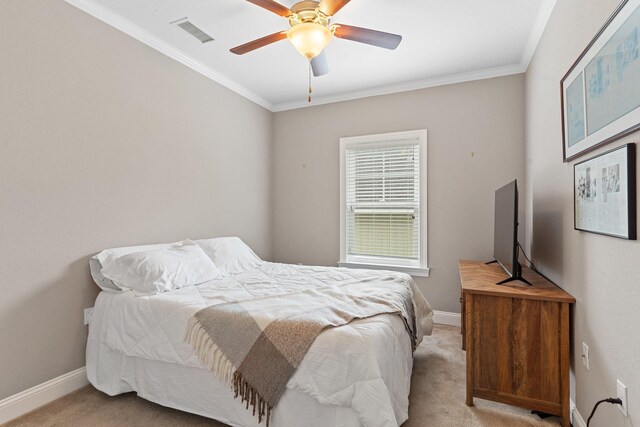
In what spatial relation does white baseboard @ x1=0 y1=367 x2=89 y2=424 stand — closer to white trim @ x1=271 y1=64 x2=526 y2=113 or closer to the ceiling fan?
the ceiling fan

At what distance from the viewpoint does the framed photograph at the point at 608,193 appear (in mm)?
1236

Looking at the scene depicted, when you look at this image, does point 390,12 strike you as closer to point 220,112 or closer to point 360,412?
point 220,112

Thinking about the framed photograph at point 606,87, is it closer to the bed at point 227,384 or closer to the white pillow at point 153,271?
the bed at point 227,384

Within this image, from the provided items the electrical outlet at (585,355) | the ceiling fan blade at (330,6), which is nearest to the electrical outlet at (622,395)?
the electrical outlet at (585,355)

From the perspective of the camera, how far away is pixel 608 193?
4.61ft

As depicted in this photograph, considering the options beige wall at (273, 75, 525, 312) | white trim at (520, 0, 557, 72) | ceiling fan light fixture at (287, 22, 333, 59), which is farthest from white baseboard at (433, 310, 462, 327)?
ceiling fan light fixture at (287, 22, 333, 59)

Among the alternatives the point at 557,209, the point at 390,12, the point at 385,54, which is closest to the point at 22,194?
the point at 390,12

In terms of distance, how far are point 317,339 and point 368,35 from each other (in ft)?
6.30

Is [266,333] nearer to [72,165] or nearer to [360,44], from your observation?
[72,165]

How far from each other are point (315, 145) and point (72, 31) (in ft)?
8.82

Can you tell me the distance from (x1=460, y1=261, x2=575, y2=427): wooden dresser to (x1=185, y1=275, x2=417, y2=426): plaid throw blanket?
48 cm

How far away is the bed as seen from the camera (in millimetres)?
1458

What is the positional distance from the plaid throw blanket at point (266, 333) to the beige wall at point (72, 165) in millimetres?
1115

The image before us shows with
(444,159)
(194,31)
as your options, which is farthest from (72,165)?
(444,159)
